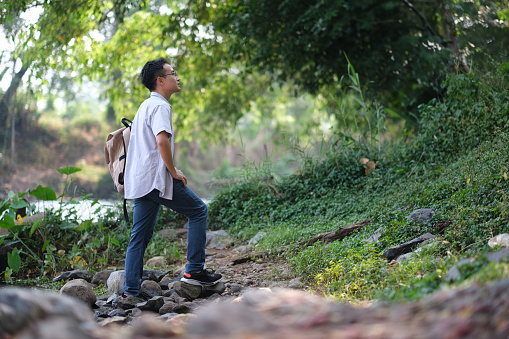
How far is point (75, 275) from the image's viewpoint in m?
5.43

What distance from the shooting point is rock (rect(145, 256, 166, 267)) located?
231 inches

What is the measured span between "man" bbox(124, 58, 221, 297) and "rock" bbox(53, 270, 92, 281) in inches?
67.2

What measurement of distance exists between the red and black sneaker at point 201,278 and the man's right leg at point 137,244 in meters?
0.41

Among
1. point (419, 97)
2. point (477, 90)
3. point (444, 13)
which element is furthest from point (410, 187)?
point (444, 13)

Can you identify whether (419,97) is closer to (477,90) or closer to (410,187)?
(477,90)

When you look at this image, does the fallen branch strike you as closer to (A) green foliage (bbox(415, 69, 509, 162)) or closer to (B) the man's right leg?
(B) the man's right leg

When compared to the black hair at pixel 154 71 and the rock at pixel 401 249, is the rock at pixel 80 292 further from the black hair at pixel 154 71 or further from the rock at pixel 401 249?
the rock at pixel 401 249

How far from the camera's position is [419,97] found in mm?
9562

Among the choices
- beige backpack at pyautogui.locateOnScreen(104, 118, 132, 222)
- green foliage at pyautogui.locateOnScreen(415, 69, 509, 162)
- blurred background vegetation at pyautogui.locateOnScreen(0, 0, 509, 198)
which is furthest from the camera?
blurred background vegetation at pyautogui.locateOnScreen(0, 0, 509, 198)

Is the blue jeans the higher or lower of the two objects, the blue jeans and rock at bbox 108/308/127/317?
the higher

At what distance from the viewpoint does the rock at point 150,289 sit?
13.6 ft

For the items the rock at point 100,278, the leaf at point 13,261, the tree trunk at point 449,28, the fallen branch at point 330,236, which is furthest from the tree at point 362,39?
the leaf at point 13,261

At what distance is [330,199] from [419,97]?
3.95 meters

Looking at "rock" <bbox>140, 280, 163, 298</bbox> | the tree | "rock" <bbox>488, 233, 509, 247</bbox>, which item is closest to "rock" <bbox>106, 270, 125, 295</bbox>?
"rock" <bbox>140, 280, 163, 298</bbox>
